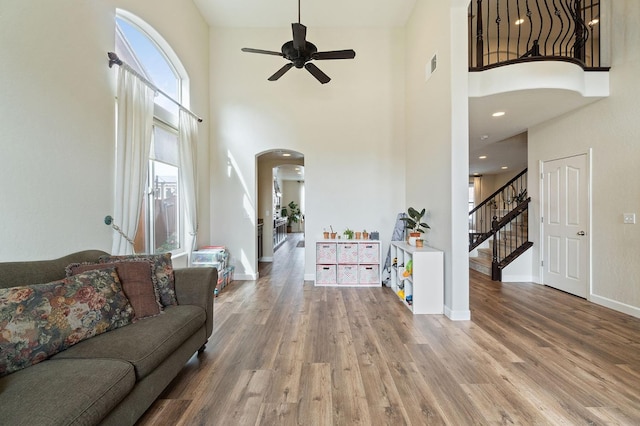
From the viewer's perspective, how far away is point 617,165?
11.1ft

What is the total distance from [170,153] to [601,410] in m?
5.08

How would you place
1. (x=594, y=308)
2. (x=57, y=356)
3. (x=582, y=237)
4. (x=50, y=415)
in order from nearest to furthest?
(x=50, y=415) → (x=57, y=356) → (x=594, y=308) → (x=582, y=237)

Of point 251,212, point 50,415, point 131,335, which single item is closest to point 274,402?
point 131,335

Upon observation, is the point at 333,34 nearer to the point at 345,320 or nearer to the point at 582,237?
the point at 345,320

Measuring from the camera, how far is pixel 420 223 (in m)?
3.95

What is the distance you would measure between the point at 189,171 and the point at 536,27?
23.1 ft

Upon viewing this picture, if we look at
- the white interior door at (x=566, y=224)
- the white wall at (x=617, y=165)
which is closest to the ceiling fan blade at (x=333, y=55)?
Result: the white wall at (x=617, y=165)

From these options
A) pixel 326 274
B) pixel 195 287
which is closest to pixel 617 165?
pixel 326 274

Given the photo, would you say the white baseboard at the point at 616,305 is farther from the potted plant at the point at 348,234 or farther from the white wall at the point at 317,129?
the potted plant at the point at 348,234

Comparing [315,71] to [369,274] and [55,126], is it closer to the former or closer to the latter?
[55,126]

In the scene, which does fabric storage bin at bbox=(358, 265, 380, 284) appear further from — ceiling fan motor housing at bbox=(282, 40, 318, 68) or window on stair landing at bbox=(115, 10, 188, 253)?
ceiling fan motor housing at bbox=(282, 40, 318, 68)

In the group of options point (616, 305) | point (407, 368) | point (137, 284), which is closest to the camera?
point (137, 284)

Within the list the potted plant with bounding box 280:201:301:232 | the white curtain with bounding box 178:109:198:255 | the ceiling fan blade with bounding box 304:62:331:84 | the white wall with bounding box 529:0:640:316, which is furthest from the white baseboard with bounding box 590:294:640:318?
the potted plant with bounding box 280:201:301:232

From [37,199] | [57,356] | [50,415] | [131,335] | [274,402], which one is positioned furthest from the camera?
[37,199]
